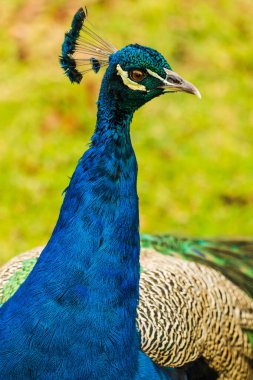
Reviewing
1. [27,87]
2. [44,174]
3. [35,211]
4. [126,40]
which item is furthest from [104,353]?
[126,40]

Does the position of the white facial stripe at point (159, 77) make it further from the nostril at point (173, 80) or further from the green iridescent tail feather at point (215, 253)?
the green iridescent tail feather at point (215, 253)

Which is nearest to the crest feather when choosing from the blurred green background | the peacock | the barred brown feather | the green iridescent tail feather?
the peacock

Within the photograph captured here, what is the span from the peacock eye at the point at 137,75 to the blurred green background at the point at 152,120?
7.26 ft

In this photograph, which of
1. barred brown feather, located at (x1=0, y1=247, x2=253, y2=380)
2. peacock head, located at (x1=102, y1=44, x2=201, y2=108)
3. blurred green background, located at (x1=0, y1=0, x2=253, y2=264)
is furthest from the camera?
blurred green background, located at (x1=0, y1=0, x2=253, y2=264)

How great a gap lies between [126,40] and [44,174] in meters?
1.70

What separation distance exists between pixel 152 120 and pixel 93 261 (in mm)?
3387

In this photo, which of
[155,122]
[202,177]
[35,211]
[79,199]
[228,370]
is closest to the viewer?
[79,199]

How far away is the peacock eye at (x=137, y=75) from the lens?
1.92m

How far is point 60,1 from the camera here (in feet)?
19.4

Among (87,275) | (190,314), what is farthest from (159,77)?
(190,314)

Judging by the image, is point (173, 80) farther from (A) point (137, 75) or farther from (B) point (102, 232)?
(B) point (102, 232)

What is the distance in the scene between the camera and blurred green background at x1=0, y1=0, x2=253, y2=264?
178 inches

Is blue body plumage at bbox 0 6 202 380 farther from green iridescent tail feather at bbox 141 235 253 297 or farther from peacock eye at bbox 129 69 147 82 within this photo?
green iridescent tail feather at bbox 141 235 253 297

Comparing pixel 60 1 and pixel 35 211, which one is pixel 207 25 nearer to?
pixel 60 1
